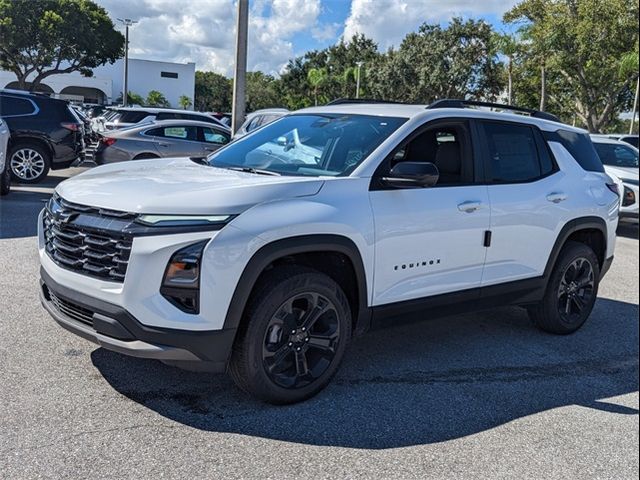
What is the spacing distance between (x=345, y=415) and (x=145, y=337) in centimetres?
123

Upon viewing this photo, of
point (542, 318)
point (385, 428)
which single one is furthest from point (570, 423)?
point (542, 318)

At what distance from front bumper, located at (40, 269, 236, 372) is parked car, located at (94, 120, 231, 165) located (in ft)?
29.0

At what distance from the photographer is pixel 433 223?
164 inches

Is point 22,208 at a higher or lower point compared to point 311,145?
lower

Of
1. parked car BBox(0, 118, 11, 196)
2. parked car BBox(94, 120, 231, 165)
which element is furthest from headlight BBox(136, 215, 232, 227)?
parked car BBox(94, 120, 231, 165)

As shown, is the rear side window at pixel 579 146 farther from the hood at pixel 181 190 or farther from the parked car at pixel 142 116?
the parked car at pixel 142 116

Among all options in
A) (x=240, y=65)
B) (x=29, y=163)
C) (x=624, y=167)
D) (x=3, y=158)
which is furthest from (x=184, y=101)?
(x=3, y=158)

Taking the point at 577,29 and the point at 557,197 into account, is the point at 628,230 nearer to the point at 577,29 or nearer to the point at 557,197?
the point at 577,29

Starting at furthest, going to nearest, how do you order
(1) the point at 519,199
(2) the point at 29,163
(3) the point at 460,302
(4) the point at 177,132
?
1. (4) the point at 177,132
2. (2) the point at 29,163
3. (1) the point at 519,199
4. (3) the point at 460,302

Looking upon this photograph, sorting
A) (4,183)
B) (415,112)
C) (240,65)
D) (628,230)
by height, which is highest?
(240,65)

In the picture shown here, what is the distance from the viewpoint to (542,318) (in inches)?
213

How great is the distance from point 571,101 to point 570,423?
14.3m

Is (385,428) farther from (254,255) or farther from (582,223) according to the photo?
(582,223)

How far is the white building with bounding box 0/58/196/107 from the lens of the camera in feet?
117
